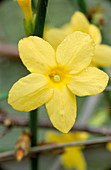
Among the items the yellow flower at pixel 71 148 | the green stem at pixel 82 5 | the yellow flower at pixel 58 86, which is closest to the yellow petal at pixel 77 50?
the yellow flower at pixel 58 86

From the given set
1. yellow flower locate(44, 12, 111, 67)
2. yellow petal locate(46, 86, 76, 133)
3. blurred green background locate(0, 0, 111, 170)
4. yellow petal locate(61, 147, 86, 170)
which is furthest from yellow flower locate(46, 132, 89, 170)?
yellow petal locate(46, 86, 76, 133)

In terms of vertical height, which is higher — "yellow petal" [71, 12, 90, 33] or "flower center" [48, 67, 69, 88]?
"yellow petal" [71, 12, 90, 33]

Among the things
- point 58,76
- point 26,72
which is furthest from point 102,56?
point 26,72

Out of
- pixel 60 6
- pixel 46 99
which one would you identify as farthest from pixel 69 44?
pixel 60 6

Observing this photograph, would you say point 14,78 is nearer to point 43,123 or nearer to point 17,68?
point 17,68

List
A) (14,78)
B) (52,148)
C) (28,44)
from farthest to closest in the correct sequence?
(14,78) → (52,148) → (28,44)

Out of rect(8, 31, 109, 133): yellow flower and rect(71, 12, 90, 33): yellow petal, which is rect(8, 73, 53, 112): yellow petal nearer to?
rect(8, 31, 109, 133): yellow flower
